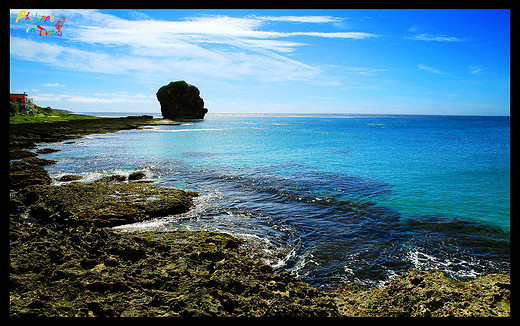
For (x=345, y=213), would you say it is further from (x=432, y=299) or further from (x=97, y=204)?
(x=97, y=204)

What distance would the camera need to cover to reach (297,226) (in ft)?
54.2

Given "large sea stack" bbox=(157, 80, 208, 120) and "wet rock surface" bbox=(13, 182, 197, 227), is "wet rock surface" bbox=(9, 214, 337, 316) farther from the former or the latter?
"large sea stack" bbox=(157, 80, 208, 120)

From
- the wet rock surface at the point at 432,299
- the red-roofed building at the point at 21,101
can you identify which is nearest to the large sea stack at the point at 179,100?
the red-roofed building at the point at 21,101

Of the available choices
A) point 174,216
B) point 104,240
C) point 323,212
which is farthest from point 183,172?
point 104,240

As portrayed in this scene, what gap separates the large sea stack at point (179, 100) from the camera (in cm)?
17375

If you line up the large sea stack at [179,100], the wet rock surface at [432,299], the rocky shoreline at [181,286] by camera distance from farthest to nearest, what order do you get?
the large sea stack at [179,100], the rocky shoreline at [181,286], the wet rock surface at [432,299]

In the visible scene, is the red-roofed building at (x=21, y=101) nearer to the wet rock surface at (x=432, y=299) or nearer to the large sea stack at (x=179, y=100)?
the large sea stack at (x=179, y=100)

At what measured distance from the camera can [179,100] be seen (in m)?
176

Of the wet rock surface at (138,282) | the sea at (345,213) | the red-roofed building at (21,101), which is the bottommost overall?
the sea at (345,213)

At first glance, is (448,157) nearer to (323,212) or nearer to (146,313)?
(323,212)

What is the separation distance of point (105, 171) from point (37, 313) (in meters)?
27.3

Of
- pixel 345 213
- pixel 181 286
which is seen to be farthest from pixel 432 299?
pixel 345 213

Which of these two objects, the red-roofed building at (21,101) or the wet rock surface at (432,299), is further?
the red-roofed building at (21,101)

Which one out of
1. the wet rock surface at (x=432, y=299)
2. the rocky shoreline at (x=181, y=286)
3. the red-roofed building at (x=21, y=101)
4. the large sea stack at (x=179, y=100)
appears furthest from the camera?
the large sea stack at (x=179, y=100)
